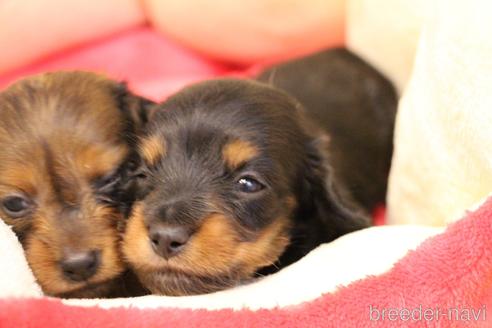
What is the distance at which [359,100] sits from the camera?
2.69 meters

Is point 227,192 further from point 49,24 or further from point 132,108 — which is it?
point 49,24

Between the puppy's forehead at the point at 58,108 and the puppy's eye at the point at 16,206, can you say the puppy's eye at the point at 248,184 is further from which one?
the puppy's eye at the point at 16,206


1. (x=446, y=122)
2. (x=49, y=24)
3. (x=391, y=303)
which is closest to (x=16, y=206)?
(x=391, y=303)

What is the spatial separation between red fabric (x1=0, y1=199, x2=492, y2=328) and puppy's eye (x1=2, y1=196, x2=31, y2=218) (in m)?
0.48

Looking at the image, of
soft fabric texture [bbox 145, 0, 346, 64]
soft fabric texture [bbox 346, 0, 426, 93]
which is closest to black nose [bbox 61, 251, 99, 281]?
soft fabric texture [bbox 346, 0, 426, 93]

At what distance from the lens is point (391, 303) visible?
4.62ft

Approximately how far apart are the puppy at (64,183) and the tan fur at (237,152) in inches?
12.6

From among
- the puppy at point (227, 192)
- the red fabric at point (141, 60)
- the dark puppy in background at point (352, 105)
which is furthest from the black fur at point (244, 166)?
the red fabric at point (141, 60)

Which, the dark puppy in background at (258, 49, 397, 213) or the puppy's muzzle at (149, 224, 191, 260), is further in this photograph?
the dark puppy in background at (258, 49, 397, 213)

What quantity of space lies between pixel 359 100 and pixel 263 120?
977 mm

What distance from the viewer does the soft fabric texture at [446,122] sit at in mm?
1737

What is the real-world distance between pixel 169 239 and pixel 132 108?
66 cm

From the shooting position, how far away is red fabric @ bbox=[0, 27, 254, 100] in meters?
3.26

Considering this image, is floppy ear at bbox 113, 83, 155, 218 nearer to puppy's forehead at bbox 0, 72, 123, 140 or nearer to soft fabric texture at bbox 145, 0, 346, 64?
puppy's forehead at bbox 0, 72, 123, 140
